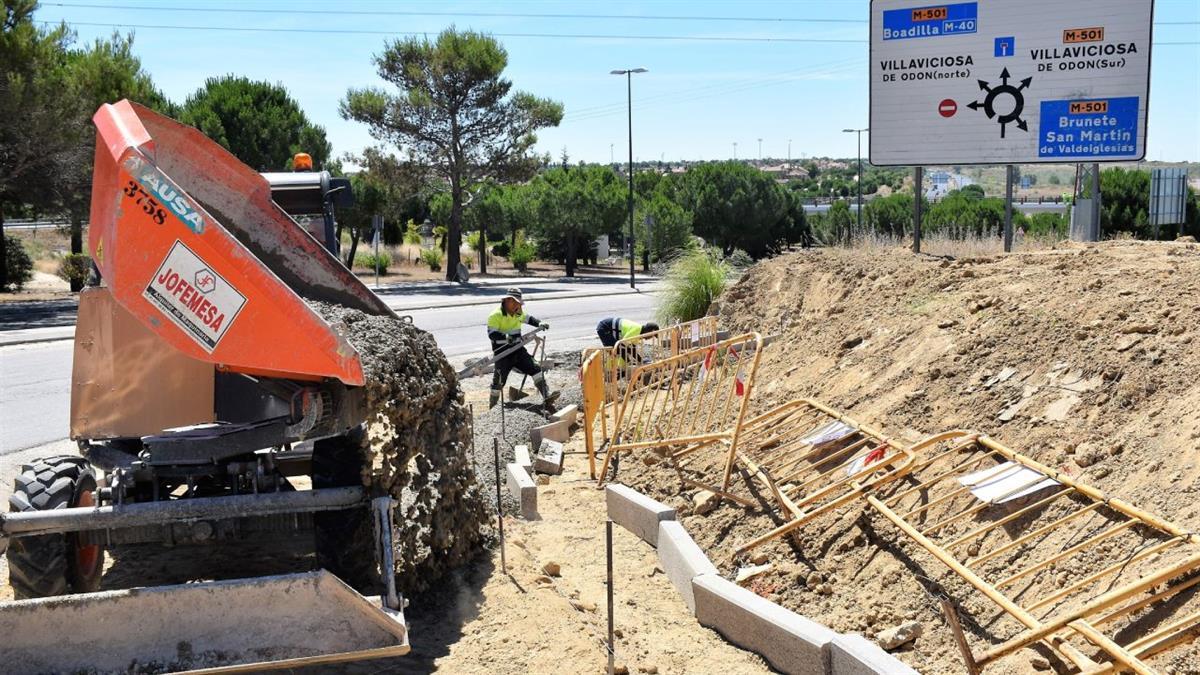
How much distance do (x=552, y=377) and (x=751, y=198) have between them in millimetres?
38737

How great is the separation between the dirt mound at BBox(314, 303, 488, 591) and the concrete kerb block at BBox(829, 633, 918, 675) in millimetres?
2335

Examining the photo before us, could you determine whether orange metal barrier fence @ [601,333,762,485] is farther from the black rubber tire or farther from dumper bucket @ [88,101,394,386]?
dumper bucket @ [88,101,394,386]

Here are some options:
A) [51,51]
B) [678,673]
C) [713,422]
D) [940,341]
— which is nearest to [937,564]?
[678,673]

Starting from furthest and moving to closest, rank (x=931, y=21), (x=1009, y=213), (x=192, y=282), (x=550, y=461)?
(x=1009, y=213), (x=931, y=21), (x=550, y=461), (x=192, y=282)

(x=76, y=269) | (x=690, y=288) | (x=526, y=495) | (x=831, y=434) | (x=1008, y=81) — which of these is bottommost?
(x=526, y=495)

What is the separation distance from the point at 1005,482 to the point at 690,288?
1094 centimetres

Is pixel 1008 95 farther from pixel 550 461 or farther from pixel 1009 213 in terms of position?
pixel 550 461

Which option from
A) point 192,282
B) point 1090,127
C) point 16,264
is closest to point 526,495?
point 192,282

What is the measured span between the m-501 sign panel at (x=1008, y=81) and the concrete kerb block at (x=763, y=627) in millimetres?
9796

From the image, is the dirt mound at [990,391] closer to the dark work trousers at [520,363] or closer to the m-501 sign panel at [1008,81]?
the dark work trousers at [520,363]

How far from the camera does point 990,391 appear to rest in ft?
24.8

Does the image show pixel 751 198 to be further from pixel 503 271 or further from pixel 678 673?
pixel 678 673

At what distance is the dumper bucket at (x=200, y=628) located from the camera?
4719 mm

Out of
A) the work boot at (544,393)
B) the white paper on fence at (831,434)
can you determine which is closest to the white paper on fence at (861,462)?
the white paper on fence at (831,434)
